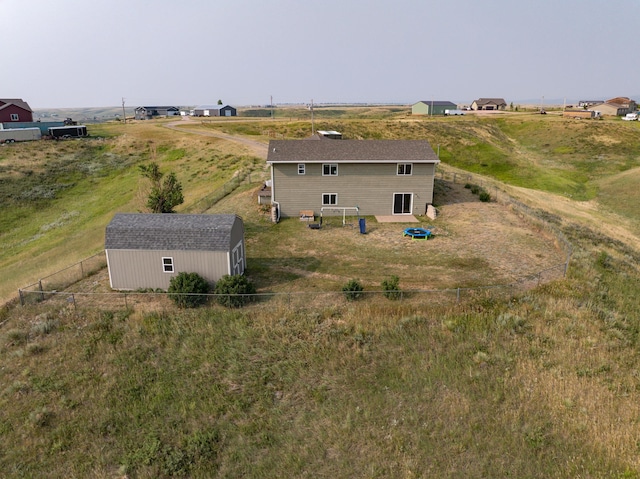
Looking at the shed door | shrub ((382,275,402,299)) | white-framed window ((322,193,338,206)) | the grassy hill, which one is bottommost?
the grassy hill

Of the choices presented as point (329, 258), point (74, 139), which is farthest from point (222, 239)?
point (74, 139)

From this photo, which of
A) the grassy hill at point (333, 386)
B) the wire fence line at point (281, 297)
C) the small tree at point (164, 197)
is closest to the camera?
the grassy hill at point (333, 386)

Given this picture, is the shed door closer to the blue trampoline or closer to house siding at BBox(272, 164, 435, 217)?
house siding at BBox(272, 164, 435, 217)

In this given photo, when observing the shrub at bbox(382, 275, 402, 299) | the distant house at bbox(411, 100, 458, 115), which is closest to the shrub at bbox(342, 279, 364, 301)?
the shrub at bbox(382, 275, 402, 299)

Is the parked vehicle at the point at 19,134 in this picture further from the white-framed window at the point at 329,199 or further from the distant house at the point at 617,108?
the distant house at the point at 617,108

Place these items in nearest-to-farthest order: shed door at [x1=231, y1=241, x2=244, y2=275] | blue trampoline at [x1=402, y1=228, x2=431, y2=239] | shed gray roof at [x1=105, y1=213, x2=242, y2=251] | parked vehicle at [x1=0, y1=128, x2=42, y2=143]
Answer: shed gray roof at [x1=105, y1=213, x2=242, y2=251]
shed door at [x1=231, y1=241, x2=244, y2=275]
blue trampoline at [x1=402, y1=228, x2=431, y2=239]
parked vehicle at [x1=0, y1=128, x2=42, y2=143]

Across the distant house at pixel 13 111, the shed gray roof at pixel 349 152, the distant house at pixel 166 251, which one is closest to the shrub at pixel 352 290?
the distant house at pixel 166 251
